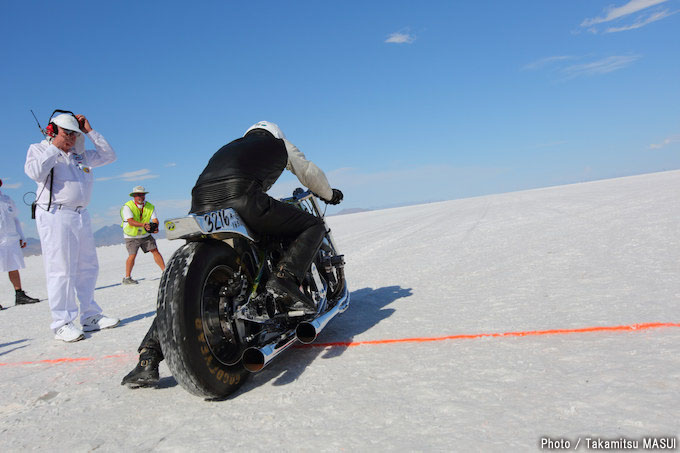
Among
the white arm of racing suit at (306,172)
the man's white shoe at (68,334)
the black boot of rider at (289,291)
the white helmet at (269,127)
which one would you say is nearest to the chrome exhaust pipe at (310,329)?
the black boot of rider at (289,291)

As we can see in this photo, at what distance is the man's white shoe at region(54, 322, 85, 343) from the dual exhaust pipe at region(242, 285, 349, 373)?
298 cm

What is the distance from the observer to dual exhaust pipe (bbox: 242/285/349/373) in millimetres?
2604

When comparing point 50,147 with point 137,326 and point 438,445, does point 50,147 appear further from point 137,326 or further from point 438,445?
point 438,445

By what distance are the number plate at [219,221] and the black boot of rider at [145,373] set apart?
1005 mm

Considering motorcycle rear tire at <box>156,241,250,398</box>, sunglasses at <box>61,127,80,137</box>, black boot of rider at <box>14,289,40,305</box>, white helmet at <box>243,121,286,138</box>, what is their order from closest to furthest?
motorcycle rear tire at <box>156,241,250,398</box> → white helmet at <box>243,121,286,138</box> → sunglasses at <box>61,127,80,137</box> → black boot of rider at <box>14,289,40,305</box>

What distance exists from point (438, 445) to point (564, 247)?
588 centimetres

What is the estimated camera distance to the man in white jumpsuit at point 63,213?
4695 millimetres

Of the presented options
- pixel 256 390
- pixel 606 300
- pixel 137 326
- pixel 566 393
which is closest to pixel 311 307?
pixel 256 390

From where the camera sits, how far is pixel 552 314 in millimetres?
3637

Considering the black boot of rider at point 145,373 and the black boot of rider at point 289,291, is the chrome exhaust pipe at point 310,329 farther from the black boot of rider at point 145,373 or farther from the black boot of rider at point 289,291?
the black boot of rider at point 145,373

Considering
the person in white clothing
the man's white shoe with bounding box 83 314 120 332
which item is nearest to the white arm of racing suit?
the man's white shoe with bounding box 83 314 120 332

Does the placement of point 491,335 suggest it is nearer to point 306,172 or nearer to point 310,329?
point 310,329

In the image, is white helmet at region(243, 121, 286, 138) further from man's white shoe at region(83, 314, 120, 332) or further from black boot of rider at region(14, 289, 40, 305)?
black boot of rider at region(14, 289, 40, 305)

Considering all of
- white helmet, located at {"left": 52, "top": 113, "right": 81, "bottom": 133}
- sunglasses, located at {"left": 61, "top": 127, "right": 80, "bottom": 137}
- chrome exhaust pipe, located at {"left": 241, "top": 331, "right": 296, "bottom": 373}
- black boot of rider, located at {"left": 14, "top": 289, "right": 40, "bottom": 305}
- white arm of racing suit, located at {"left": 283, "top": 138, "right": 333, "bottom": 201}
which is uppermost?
white helmet, located at {"left": 52, "top": 113, "right": 81, "bottom": 133}
